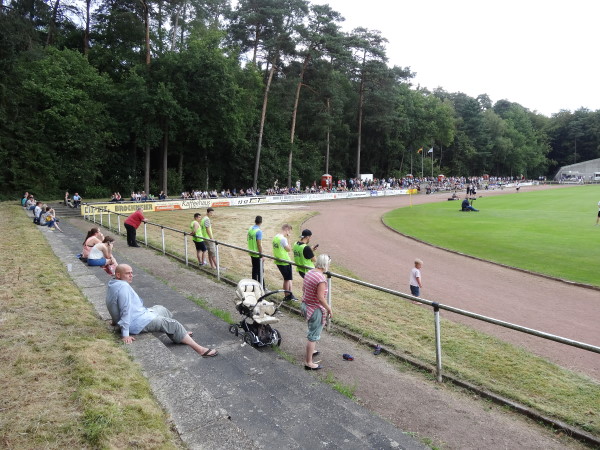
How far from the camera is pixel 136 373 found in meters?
4.93

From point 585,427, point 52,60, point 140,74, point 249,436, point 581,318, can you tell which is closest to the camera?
point 249,436

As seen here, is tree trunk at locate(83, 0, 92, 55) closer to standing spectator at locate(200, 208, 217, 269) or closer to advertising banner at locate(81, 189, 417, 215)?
advertising banner at locate(81, 189, 417, 215)

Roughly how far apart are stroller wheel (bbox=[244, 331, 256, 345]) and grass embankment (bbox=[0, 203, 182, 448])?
1.83 meters

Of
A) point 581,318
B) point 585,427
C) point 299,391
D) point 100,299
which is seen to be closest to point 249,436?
point 299,391

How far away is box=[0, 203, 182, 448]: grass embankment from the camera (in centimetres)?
358

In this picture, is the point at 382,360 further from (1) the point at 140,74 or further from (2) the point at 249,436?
(1) the point at 140,74

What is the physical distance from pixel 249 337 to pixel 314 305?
1.26 m

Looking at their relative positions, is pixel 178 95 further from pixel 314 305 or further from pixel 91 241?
pixel 314 305

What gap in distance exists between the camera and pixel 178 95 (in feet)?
140

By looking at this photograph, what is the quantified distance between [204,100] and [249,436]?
43.7 metres

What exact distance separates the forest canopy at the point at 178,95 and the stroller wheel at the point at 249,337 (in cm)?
3789

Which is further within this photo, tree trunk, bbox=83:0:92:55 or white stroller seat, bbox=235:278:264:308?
tree trunk, bbox=83:0:92:55

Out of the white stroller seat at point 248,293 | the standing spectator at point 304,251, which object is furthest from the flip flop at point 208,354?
the standing spectator at point 304,251

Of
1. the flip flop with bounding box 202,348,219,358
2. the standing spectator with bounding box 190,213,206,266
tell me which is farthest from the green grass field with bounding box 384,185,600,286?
the flip flop with bounding box 202,348,219,358
